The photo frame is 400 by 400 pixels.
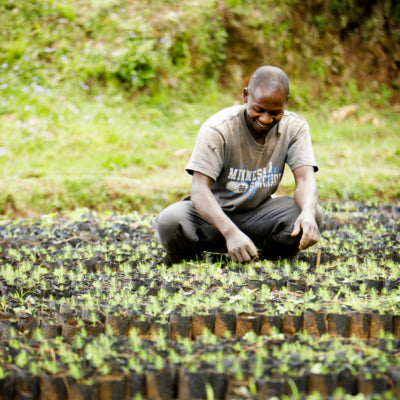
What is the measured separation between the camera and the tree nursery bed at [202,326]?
192 centimetres

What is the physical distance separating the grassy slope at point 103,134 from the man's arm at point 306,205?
3105 millimetres

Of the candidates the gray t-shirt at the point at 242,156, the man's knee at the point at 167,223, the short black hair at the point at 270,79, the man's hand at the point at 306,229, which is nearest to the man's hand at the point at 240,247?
the man's hand at the point at 306,229

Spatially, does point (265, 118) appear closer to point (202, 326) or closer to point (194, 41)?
point (202, 326)

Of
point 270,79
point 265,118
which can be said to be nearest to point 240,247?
point 265,118

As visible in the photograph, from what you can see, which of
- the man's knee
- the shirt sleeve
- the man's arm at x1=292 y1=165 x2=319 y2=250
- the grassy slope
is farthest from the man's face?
the grassy slope

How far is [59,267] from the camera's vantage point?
393 cm

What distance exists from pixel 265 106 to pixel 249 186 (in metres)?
0.71

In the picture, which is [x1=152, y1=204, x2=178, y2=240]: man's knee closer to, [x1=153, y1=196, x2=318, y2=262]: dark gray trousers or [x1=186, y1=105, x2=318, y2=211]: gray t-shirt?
[x1=153, y1=196, x2=318, y2=262]: dark gray trousers

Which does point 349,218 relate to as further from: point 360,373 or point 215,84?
point 215,84

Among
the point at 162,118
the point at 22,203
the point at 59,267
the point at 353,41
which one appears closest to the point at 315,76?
the point at 353,41

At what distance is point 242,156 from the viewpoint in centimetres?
379

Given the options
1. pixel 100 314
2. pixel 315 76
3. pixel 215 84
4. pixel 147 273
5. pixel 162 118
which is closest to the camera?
pixel 100 314

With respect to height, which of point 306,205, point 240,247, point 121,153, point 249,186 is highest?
point 121,153

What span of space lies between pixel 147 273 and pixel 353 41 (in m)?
10.3
